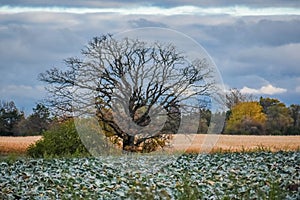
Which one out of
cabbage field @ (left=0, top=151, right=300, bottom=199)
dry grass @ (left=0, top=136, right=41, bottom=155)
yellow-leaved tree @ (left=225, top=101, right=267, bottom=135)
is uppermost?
yellow-leaved tree @ (left=225, top=101, right=267, bottom=135)

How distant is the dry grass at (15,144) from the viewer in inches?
713

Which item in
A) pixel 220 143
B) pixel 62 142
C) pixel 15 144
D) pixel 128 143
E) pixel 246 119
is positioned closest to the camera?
pixel 128 143

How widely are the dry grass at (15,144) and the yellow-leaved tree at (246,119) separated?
19.4ft

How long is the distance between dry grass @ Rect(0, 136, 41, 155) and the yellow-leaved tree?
5916 mm

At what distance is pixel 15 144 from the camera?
18641 millimetres

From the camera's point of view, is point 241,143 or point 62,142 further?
point 241,143

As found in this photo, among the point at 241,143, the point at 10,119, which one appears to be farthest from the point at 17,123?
the point at 241,143

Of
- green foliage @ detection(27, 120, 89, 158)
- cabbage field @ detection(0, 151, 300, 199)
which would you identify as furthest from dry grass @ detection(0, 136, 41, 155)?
cabbage field @ detection(0, 151, 300, 199)

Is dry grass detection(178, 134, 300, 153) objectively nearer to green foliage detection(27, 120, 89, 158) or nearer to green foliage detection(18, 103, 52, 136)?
green foliage detection(27, 120, 89, 158)

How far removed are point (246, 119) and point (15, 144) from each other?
23.3 ft

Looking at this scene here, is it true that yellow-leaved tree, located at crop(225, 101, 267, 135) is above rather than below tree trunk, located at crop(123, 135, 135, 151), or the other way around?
above

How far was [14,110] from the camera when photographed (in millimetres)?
20672

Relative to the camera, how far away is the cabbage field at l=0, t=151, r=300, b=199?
8.91 metres

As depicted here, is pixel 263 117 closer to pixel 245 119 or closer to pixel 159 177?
pixel 245 119
